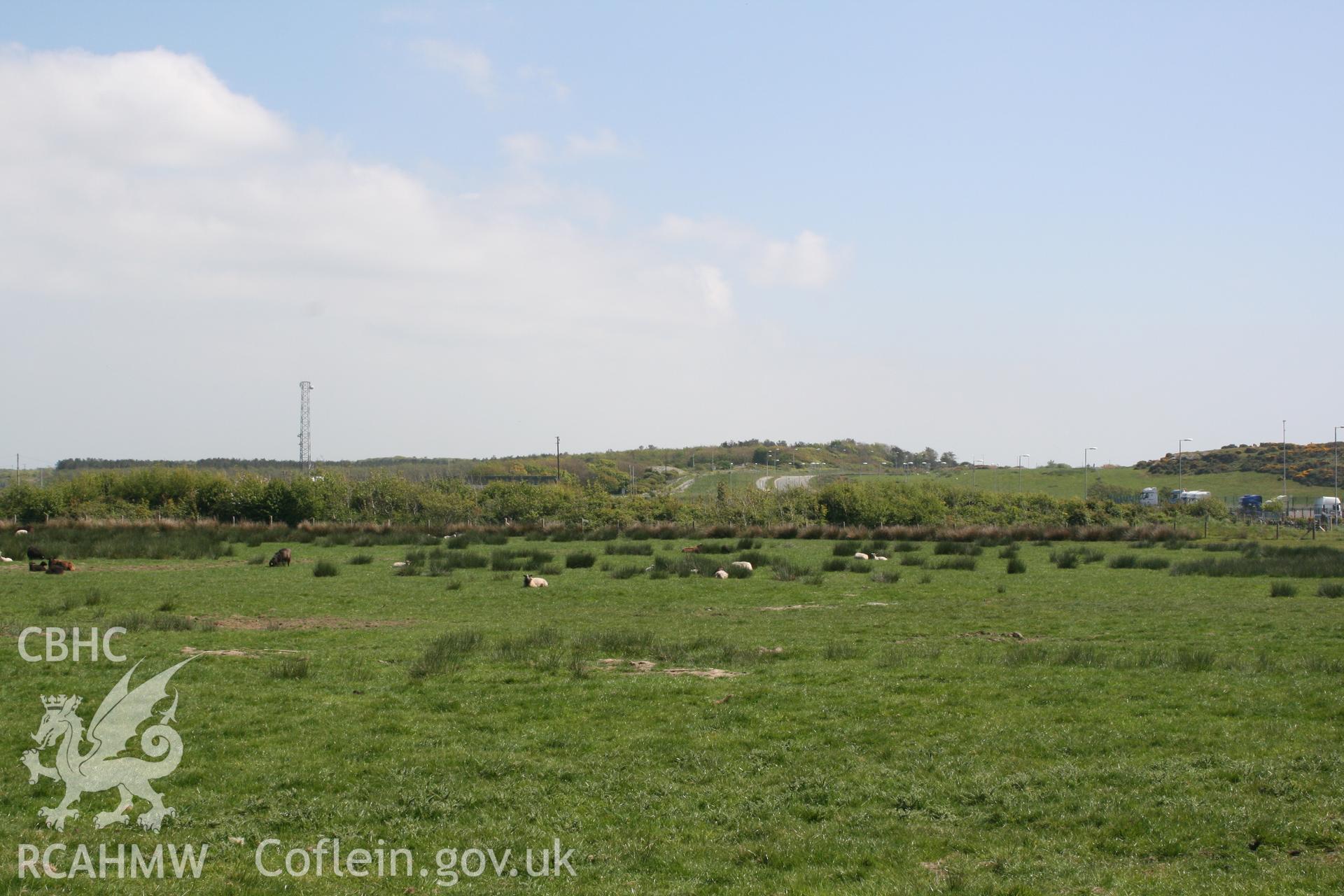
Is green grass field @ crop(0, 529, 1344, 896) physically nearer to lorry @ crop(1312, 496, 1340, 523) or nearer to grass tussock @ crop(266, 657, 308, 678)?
grass tussock @ crop(266, 657, 308, 678)

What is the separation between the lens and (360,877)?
7.29 metres

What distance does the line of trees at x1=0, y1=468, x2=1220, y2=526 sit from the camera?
71250 millimetres

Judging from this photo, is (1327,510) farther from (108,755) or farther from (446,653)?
(108,755)

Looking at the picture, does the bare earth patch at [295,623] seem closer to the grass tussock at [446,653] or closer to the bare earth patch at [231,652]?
the bare earth patch at [231,652]

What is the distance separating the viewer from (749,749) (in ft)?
34.5

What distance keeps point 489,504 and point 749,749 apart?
74.1 metres

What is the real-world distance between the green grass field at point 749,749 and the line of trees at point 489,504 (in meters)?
49.8

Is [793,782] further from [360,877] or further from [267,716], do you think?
[267,716]

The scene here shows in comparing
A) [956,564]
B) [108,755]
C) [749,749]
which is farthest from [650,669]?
[956,564]

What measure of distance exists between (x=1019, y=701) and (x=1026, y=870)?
5599mm

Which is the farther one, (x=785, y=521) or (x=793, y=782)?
(x=785, y=521)

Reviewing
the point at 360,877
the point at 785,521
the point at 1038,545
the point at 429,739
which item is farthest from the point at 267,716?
the point at 785,521

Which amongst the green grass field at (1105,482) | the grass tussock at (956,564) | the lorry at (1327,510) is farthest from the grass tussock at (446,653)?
the green grass field at (1105,482)

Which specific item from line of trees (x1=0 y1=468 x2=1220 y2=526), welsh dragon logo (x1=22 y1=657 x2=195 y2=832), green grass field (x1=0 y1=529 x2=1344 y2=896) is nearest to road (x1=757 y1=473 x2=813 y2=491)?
line of trees (x1=0 y1=468 x2=1220 y2=526)
